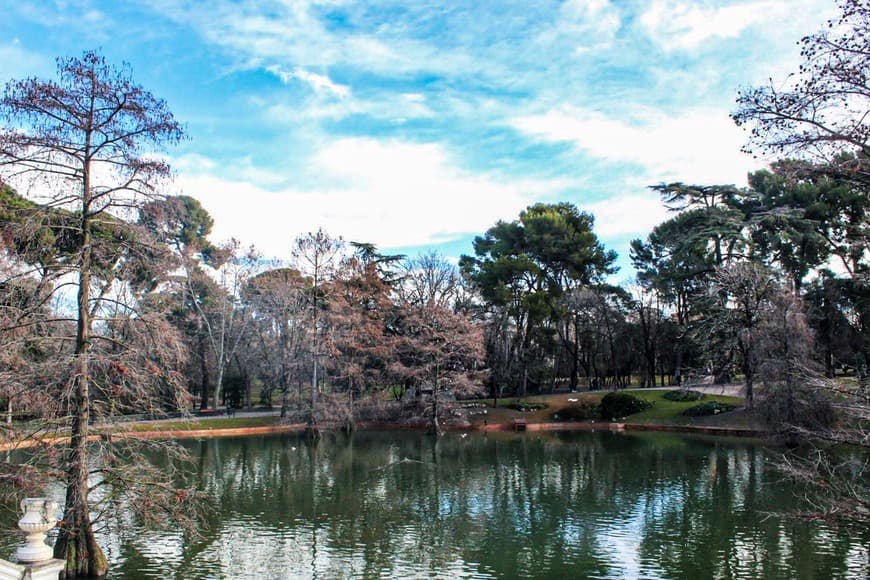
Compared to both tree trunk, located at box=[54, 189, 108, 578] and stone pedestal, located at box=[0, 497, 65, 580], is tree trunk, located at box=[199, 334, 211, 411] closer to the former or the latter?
tree trunk, located at box=[54, 189, 108, 578]

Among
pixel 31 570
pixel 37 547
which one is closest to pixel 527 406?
pixel 37 547

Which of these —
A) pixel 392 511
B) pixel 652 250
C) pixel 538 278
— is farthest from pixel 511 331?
pixel 392 511

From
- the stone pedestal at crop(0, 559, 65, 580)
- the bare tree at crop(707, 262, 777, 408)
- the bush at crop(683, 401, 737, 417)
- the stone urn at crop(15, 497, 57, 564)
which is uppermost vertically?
the bare tree at crop(707, 262, 777, 408)

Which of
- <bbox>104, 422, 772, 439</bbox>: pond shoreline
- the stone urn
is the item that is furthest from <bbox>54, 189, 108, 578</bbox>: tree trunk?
<bbox>104, 422, 772, 439</bbox>: pond shoreline

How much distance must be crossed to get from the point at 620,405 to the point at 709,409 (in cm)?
533

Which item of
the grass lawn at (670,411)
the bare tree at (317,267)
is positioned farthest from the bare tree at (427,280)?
the grass lawn at (670,411)

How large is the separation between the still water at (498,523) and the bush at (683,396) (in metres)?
12.8

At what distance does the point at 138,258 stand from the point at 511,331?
41592 millimetres

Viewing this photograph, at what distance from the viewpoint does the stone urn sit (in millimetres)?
9125

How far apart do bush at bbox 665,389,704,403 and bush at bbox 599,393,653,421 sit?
1.88m

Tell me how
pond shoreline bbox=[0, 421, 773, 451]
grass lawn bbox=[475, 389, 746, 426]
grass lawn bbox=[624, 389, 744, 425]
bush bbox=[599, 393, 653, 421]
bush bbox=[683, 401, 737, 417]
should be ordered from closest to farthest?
pond shoreline bbox=[0, 421, 773, 451] < bush bbox=[683, 401, 737, 417] < grass lawn bbox=[475, 389, 746, 426] < grass lawn bbox=[624, 389, 744, 425] < bush bbox=[599, 393, 653, 421]

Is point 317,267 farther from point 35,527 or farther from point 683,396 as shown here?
point 35,527

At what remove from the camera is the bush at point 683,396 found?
41.7 m

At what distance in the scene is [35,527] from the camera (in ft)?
30.0
